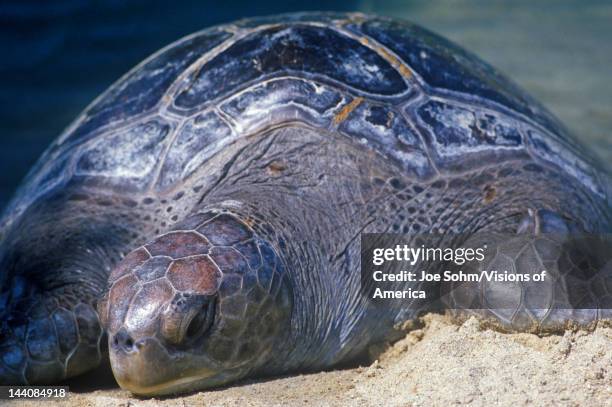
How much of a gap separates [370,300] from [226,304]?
88 cm

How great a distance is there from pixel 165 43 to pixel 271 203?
8406mm

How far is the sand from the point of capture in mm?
2588

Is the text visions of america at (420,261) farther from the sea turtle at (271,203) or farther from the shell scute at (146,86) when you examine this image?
the shell scute at (146,86)

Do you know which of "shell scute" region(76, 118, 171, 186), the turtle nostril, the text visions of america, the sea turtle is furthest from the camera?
"shell scute" region(76, 118, 171, 186)

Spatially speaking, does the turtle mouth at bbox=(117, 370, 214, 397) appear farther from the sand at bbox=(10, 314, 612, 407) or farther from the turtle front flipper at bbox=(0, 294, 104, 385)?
the turtle front flipper at bbox=(0, 294, 104, 385)

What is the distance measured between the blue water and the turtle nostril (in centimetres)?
433

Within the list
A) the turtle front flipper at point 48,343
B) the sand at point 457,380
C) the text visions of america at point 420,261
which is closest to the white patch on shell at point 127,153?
the turtle front flipper at point 48,343

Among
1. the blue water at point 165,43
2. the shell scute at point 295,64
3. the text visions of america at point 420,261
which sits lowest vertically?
the text visions of america at point 420,261

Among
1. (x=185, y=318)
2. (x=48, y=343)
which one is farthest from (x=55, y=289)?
(x=185, y=318)

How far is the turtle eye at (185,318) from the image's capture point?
2.69 meters

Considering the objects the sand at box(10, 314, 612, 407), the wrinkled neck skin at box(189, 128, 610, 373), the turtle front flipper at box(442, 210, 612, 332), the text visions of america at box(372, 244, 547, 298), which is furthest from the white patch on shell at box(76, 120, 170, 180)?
the turtle front flipper at box(442, 210, 612, 332)

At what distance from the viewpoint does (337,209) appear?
3.62 m

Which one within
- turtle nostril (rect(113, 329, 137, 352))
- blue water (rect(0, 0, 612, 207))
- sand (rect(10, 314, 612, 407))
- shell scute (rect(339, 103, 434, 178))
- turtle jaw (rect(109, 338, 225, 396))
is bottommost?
sand (rect(10, 314, 612, 407))

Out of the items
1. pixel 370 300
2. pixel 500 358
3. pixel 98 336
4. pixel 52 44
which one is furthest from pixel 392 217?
pixel 52 44
